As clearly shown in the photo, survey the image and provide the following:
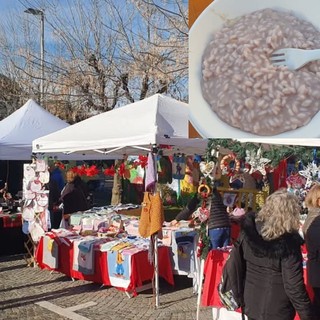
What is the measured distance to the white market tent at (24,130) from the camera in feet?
32.5

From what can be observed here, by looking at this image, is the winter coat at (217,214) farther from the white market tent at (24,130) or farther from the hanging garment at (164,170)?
the white market tent at (24,130)

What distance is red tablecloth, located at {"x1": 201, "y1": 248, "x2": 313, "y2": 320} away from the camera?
4980 mm

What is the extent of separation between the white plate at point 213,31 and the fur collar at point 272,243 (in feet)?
6.67

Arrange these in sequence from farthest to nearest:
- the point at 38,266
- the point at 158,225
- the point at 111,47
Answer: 1. the point at 111,47
2. the point at 38,266
3. the point at 158,225

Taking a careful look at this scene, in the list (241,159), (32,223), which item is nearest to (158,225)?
(241,159)

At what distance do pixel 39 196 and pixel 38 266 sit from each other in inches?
53.0

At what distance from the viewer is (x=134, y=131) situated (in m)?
6.23

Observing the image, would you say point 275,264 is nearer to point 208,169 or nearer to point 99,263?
point 208,169

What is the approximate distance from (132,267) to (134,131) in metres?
1.73

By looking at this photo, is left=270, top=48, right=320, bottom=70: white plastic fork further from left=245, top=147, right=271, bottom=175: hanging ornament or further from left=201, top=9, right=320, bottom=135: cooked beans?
left=245, top=147, right=271, bottom=175: hanging ornament

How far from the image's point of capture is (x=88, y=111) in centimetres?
1405

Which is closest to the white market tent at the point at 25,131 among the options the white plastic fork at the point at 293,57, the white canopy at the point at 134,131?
the white canopy at the point at 134,131

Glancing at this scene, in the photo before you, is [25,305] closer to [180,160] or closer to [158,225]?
[158,225]

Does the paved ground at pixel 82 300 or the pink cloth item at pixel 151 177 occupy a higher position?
the pink cloth item at pixel 151 177
